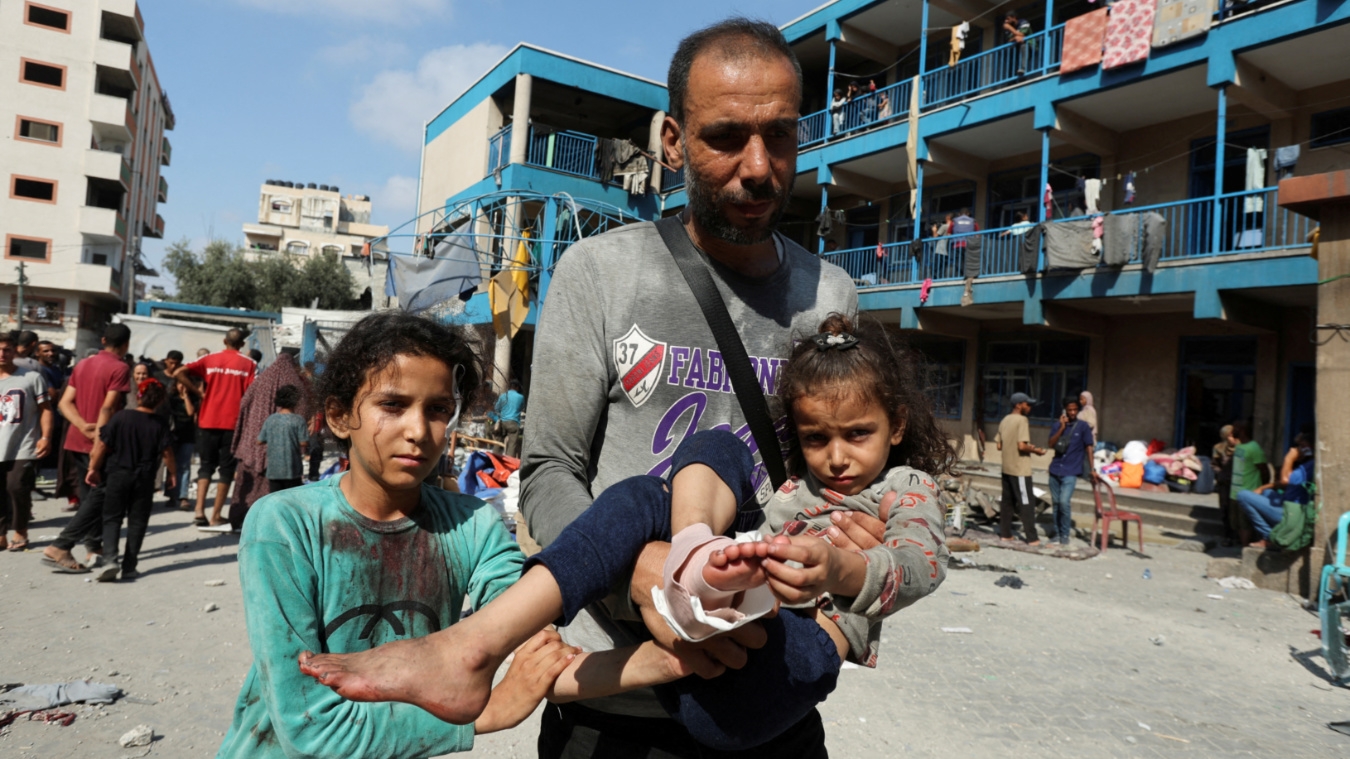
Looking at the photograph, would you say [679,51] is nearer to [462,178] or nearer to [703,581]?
[703,581]

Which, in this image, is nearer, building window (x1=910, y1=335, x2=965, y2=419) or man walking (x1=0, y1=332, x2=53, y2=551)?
man walking (x1=0, y1=332, x2=53, y2=551)

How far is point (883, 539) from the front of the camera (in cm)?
163

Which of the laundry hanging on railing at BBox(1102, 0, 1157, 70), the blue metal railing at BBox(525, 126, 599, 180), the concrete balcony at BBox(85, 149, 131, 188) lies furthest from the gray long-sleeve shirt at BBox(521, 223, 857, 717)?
the concrete balcony at BBox(85, 149, 131, 188)

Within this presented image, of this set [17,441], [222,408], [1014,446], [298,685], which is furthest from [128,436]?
[1014,446]

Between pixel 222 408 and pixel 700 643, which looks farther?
pixel 222 408

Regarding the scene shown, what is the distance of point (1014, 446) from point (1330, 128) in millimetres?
8269

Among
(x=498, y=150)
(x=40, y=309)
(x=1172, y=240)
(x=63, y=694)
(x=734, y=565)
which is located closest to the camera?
(x=734, y=565)

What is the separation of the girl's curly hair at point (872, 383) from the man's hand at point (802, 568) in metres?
0.65

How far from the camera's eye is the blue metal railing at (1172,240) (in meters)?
12.0

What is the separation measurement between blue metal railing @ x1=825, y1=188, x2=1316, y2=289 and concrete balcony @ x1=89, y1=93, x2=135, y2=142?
40.2m

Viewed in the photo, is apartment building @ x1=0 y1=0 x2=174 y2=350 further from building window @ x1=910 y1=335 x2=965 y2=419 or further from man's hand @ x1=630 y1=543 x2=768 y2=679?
man's hand @ x1=630 y1=543 x2=768 y2=679

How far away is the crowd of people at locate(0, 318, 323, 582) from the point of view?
6.24 m

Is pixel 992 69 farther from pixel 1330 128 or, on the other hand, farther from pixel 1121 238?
pixel 1330 128

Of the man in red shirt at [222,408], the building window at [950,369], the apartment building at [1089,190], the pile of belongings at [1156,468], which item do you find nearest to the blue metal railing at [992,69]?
the apartment building at [1089,190]
